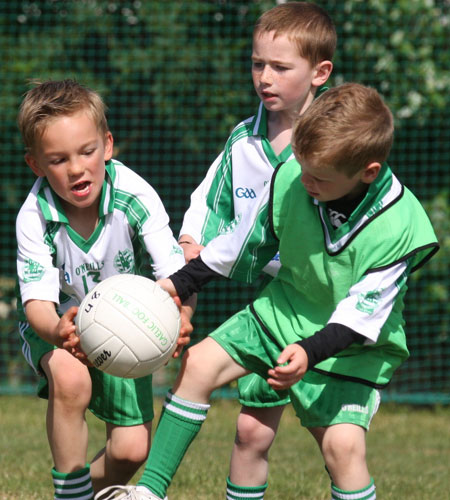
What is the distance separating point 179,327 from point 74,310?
38cm

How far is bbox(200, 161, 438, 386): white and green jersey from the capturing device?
327 centimetres

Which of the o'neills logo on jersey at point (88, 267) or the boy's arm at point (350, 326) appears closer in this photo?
the boy's arm at point (350, 326)

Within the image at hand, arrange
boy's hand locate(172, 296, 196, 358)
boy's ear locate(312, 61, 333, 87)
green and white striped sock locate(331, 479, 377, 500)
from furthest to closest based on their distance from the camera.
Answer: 1. boy's ear locate(312, 61, 333, 87)
2. boy's hand locate(172, 296, 196, 358)
3. green and white striped sock locate(331, 479, 377, 500)

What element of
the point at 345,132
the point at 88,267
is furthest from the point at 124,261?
the point at 345,132

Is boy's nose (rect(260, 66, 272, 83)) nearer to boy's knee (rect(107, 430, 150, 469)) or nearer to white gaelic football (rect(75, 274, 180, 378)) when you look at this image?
white gaelic football (rect(75, 274, 180, 378))

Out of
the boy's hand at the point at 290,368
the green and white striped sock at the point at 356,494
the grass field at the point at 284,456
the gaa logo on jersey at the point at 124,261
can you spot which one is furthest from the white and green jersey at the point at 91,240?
the grass field at the point at 284,456

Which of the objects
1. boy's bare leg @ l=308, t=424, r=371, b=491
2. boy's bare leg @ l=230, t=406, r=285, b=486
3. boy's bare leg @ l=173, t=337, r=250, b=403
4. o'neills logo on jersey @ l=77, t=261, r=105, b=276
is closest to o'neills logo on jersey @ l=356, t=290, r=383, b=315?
boy's bare leg @ l=308, t=424, r=371, b=491

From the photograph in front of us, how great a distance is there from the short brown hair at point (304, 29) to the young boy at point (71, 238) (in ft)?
2.76

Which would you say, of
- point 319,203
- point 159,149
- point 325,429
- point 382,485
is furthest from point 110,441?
point 159,149

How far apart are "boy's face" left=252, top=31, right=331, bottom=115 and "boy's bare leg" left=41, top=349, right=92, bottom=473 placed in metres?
1.35

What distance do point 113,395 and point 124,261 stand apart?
1.87 ft

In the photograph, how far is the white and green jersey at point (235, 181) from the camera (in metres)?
3.98

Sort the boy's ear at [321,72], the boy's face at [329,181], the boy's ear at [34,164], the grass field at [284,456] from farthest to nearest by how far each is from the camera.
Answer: the grass field at [284,456] → the boy's ear at [321,72] → the boy's ear at [34,164] → the boy's face at [329,181]

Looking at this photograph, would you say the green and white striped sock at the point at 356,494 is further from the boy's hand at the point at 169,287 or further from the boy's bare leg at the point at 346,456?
the boy's hand at the point at 169,287
